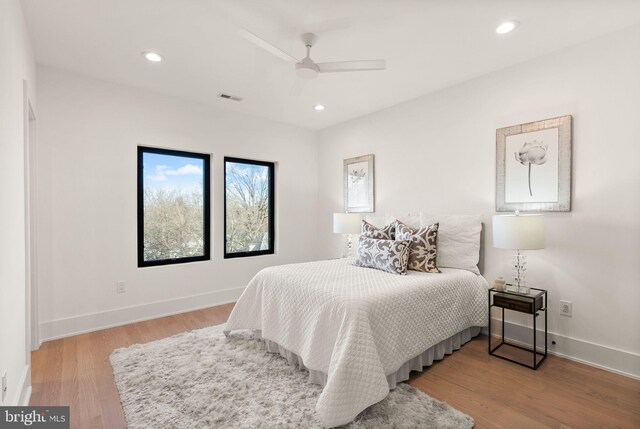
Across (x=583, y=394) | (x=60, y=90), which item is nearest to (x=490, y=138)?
(x=583, y=394)

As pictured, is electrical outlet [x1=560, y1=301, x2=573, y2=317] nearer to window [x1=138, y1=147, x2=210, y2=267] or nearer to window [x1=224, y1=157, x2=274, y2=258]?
window [x1=224, y1=157, x2=274, y2=258]

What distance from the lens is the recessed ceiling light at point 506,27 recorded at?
7.34 feet

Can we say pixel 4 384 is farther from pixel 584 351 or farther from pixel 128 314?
pixel 584 351

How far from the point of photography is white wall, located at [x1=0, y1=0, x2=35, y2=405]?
1.54m

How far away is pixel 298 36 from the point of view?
2410 mm

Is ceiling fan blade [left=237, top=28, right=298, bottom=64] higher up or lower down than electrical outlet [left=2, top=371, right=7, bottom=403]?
higher up

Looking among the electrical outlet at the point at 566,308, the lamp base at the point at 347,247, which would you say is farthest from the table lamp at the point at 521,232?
the lamp base at the point at 347,247

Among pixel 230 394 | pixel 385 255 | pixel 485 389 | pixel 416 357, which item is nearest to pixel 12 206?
pixel 230 394

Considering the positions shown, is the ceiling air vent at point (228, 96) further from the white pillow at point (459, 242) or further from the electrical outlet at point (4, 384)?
the electrical outlet at point (4, 384)

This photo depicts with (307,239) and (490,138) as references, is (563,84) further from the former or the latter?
(307,239)

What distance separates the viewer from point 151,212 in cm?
365

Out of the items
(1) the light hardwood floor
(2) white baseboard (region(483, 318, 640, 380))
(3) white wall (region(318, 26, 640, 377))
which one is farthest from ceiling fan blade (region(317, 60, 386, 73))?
(2) white baseboard (region(483, 318, 640, 380))

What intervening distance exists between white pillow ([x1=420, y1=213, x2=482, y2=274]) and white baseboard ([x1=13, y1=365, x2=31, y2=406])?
328cm

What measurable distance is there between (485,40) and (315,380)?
292 centimetres
